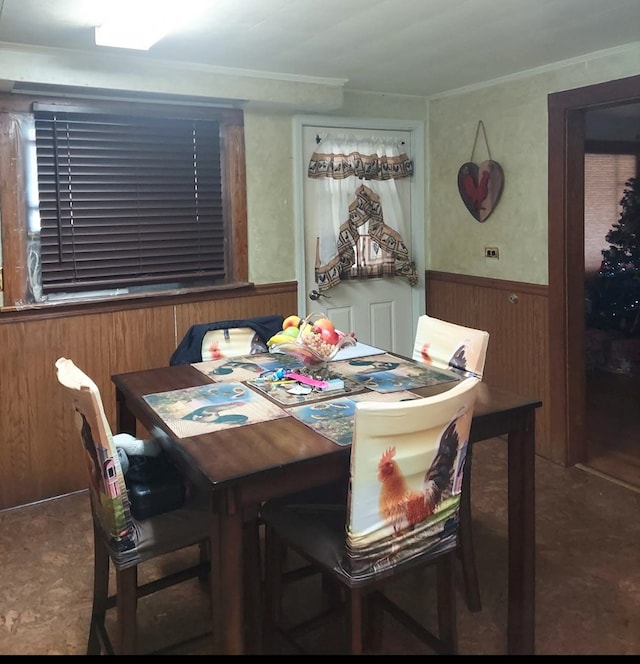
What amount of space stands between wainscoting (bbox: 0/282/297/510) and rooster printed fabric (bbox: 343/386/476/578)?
7.22 ft

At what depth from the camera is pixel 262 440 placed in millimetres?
1869

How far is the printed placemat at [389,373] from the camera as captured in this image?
238 centimetres

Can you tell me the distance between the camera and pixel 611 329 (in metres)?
5.74

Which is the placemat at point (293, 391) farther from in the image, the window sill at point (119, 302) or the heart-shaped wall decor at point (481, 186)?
the heart-shaped wall decor at point (481, 186)

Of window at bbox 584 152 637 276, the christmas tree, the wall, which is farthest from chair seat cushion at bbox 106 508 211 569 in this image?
window at bbox 584 152 637 276

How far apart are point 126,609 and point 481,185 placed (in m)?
3.15

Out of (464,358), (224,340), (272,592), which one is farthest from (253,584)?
(224,340)

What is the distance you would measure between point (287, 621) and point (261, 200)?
93.1 inches

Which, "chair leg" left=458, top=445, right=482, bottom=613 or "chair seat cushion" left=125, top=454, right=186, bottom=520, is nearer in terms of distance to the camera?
"chair seat cushion" left=125, top=454, right=186, bottom=520

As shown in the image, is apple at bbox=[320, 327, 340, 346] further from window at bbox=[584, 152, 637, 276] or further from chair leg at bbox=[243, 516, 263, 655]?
window at bbox=[584, 152, 637, 276]

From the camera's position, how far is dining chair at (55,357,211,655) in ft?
6.10

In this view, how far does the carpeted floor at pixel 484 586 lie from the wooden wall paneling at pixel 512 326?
0.59 meters

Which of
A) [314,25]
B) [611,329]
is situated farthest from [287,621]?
[611,329]

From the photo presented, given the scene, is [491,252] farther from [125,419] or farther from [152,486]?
[152,486]
